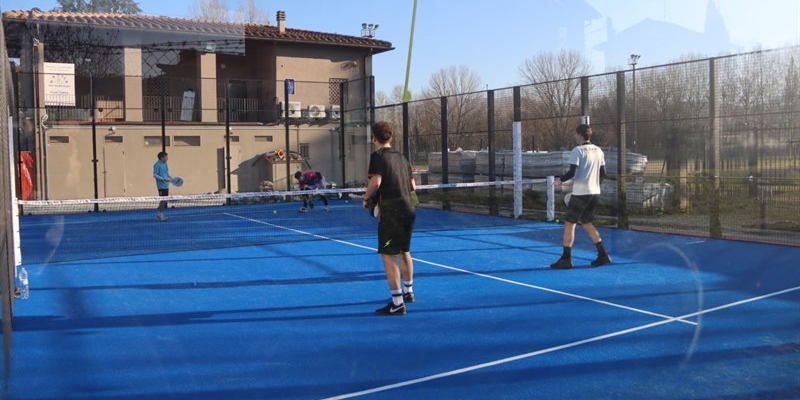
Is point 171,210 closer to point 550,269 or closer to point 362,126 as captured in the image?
point 362,126

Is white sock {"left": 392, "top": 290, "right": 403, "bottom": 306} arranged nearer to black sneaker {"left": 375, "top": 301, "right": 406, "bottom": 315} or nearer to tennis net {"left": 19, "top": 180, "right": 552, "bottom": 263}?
black sneaker {"left": 375, "top": 301, "right": 406, "bottom": 315}

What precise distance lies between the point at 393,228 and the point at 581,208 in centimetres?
352

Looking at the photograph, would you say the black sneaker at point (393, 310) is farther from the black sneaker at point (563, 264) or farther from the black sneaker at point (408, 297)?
the black sneaker at point (563, 264)

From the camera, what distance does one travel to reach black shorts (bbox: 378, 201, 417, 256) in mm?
7129

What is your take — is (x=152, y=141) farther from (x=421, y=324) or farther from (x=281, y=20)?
Answer: (x=421, y=324)

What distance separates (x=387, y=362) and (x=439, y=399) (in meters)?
0.91

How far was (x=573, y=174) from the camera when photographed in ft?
31.8

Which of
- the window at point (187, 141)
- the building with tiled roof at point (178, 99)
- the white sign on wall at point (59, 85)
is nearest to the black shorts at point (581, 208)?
the building with tiled roof at point (178, 99)

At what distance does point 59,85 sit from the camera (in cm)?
2430

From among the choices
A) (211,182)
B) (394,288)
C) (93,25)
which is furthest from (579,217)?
(93,25)

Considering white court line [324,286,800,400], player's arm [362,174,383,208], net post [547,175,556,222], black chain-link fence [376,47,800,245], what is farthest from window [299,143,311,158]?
white court line [324,286,800,400]

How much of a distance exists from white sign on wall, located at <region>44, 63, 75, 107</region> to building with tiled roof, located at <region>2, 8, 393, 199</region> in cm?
4

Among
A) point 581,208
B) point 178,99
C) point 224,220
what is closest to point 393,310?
point 581,208

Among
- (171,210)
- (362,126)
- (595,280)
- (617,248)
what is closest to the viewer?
(595,280)
